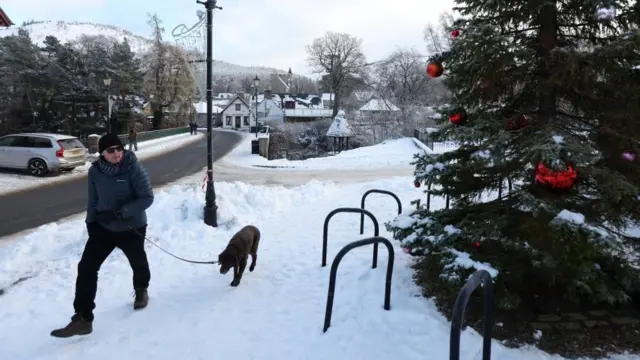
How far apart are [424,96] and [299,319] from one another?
48.4m

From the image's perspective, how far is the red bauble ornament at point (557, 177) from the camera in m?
3.46

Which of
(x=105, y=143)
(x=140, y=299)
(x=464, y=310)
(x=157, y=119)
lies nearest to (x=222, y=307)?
(x=140, y=299)

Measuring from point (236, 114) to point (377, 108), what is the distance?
41.5 metres

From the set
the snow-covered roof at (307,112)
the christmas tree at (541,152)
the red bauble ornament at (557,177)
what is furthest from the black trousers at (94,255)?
the snow-covered roof at (307,112)

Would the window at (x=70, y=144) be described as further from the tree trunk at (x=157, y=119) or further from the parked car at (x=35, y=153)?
the tree trunk at (x=157, y=119)

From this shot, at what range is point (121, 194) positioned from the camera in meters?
4.24

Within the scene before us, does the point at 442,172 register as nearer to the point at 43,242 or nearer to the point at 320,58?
the point at 43,242

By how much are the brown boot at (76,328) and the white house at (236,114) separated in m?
81.5

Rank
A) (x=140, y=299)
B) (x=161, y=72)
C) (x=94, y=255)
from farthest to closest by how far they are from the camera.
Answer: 1. (x=161, y=72)
2. (x=140, y=299)
3. (x=94, y=255)

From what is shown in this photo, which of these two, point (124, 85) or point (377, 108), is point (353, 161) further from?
point (377, 108)

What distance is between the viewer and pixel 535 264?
3574 mm

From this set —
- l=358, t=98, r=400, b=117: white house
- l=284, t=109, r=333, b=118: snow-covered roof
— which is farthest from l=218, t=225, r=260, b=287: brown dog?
l=284, t=109, r=333, b=118: snow-covered roof

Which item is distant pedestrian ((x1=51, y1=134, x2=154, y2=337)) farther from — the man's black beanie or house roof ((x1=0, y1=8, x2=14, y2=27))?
house roof ((x1=0, y1=8, x2=14, y2=27))

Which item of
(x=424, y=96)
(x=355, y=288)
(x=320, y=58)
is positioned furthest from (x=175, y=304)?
(x=320, y=58)
